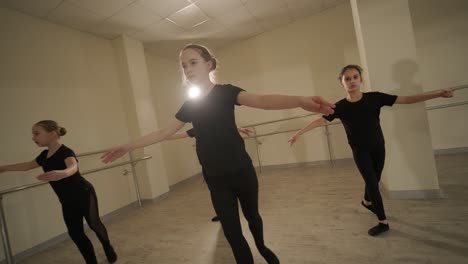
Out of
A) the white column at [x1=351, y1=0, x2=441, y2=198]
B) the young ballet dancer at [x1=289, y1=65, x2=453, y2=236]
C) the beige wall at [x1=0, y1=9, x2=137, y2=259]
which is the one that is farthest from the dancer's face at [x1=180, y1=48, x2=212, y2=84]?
the beige wall at [x1=0, y1=9, x2=137, y2=259]

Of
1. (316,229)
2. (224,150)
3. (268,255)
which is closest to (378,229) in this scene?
(316,229)

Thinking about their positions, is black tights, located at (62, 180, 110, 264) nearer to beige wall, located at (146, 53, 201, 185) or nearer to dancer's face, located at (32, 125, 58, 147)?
dancer's face, located at (32, 125, 58, 147)

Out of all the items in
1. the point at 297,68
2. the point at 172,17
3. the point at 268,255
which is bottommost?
the point at 268,255

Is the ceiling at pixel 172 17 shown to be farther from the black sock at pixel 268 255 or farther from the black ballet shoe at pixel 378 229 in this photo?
the black ballet shoe at pixel 378 229

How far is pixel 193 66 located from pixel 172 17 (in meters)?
3.16

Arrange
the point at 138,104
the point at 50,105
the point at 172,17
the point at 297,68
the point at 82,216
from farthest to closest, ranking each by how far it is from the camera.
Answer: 1. the point at 297,68
2. the point at 138,104
3. the point at 172,17
4. the point at 50,105
5. the point at 82,216

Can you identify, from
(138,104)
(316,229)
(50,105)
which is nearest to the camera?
(316,229)

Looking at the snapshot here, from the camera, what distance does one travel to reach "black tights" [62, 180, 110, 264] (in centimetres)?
186

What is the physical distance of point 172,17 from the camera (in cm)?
381

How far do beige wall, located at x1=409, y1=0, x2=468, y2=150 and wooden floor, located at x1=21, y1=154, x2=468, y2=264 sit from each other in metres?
0.43

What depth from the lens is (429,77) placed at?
12.5 ft

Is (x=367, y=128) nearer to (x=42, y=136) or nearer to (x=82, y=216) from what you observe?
(x=82, y=216)

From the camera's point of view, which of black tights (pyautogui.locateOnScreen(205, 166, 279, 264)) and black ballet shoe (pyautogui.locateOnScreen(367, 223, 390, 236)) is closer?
black tights (pyautogui.locateOnScreen(205, 166, 279, 264))

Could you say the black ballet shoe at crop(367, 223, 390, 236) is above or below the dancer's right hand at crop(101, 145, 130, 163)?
below
